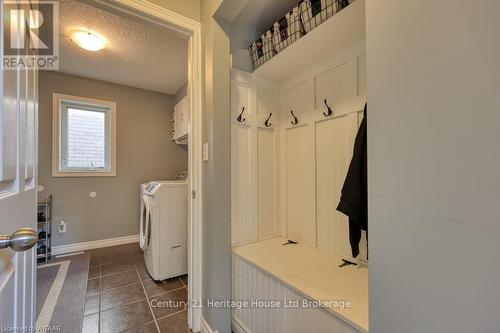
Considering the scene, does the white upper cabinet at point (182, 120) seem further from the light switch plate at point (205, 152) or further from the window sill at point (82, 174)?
the light switch plate at point (205, 152)

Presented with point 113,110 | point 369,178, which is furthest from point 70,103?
point 369,178

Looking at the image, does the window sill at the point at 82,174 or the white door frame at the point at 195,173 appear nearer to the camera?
the white door frame at the point at 195,173

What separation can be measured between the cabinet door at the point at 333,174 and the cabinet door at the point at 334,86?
0.12 meters

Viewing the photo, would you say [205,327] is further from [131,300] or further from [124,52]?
[124,52]

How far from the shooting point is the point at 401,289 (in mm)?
553

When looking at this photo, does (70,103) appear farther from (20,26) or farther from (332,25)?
(332,25)

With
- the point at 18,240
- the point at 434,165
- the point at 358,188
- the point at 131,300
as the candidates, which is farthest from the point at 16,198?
the point at 131,300

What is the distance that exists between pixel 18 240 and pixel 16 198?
0.22m

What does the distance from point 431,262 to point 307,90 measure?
1365 millimetres

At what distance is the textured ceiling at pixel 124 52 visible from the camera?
1855mm

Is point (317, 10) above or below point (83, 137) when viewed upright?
above

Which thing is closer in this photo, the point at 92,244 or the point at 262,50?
the point at 262,50

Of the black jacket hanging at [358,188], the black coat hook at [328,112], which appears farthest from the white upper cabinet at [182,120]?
the black jacket hanging at [358,188]

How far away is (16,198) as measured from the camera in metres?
0.55
